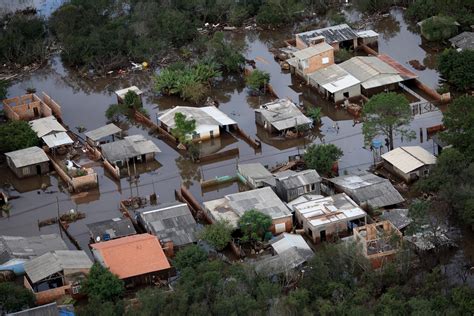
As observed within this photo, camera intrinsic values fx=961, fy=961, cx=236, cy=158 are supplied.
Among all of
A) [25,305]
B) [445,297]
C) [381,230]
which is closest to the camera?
[445,297]

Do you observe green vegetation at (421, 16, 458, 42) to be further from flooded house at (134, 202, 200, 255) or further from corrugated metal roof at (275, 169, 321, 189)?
flooded house at (134, 202, 200, 255)

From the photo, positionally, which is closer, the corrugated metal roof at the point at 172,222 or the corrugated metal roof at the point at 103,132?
the corrugated metal roof at the point at 172,222

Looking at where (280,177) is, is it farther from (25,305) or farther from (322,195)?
(25,305)

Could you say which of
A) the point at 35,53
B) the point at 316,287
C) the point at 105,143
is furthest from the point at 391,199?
the point at 35,53

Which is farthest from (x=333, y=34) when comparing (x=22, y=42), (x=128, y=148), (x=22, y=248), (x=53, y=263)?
(x=53, y=263)

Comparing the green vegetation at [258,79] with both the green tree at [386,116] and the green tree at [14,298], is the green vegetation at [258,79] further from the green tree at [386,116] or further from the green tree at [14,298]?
the green tree at [14,298]

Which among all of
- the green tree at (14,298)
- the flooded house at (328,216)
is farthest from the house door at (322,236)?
the green tree at (14,298)
